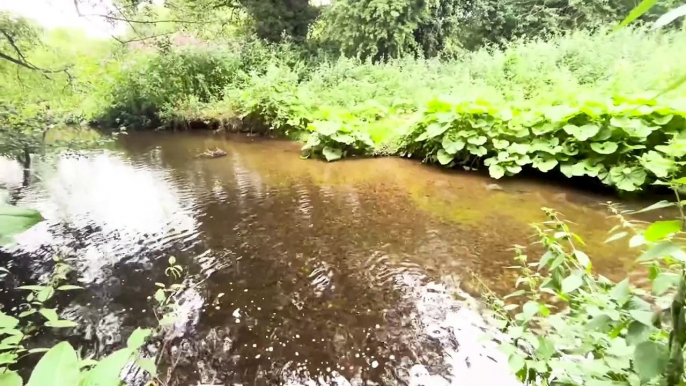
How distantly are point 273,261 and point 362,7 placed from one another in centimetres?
857

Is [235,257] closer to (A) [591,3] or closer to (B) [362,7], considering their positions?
(B) [362,7]

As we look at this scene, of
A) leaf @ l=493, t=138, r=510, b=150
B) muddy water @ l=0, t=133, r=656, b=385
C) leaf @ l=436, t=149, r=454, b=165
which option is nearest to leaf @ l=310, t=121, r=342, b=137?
muddy water @ l=0, t=133, r=656, b=385

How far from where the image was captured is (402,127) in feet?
18.1

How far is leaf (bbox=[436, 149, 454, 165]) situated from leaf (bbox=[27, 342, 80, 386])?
4.64 meters

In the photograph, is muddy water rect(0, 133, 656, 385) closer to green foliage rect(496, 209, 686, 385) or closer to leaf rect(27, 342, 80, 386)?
green foliage rect(496, 209, 686, 385)

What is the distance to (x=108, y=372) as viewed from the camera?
1.77ft

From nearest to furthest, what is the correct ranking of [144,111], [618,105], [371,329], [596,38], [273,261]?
[371,329] → [273,261] → [618,105] → [596,38] → [144,111]

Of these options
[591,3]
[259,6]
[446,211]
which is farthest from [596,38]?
[259,6]

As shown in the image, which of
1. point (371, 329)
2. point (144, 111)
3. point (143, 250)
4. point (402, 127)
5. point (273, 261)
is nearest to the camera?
point (371, 329)

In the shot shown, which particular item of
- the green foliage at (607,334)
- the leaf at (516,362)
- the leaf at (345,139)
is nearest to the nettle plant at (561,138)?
the leaf at (345,139)

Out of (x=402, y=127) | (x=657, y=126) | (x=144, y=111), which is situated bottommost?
(x=144, y=111)

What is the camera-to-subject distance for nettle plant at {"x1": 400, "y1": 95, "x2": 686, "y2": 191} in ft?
12.1

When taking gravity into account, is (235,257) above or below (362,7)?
below

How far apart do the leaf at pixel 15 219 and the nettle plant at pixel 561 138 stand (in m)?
3.81
